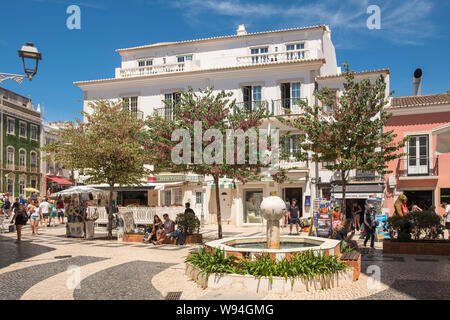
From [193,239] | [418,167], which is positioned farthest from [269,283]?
[418,167]

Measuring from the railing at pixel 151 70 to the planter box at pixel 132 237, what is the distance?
14741mm

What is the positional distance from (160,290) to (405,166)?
18.4 m

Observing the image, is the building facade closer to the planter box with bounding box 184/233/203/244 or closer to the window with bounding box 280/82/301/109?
the window with bounding box 280/82/301/109

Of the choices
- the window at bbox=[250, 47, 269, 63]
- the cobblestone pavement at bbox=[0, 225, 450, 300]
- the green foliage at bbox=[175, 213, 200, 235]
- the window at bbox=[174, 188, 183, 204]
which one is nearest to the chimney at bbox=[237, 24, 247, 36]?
the window at bbox=[250, 47, 269, 63]

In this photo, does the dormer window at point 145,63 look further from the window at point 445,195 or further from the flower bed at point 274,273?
the flower bed at point 274,273

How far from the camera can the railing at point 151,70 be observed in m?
27.7

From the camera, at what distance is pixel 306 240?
399 inches

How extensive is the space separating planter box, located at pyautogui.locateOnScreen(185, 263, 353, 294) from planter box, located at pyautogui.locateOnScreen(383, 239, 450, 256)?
15.8 feet

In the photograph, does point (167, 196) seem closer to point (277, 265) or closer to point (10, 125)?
point (277, 265)

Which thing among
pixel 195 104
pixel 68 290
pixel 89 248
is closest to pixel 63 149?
pixel 89 248

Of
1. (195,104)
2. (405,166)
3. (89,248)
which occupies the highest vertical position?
(195,104)

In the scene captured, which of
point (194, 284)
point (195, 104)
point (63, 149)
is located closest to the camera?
point (194, 284)

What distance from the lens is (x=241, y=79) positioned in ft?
85.4
